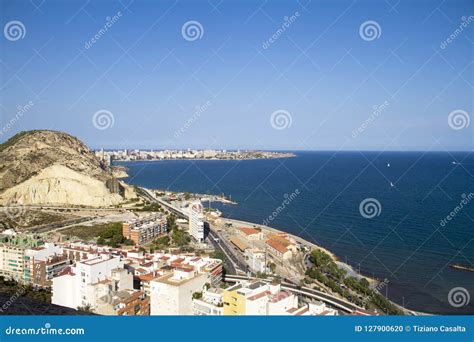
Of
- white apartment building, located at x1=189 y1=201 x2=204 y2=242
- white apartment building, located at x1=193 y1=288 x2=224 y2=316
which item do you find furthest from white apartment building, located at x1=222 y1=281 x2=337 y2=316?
white apartment building, located at x1=189 y1=201 x2=204 y2=242

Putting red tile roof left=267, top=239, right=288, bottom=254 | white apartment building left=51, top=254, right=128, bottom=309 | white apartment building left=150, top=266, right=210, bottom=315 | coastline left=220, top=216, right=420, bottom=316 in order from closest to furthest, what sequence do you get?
1. white apartment building left=150, top=266, right=210, bottom=315
2. white apartment building left=51, top=254, right=128, bottom=309
3. coastline left=220, top=216, right=420, bottom=316
4. red tile roof left=267, top=239, right=288, bottom=254

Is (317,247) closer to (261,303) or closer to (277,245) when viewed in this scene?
(277,245)

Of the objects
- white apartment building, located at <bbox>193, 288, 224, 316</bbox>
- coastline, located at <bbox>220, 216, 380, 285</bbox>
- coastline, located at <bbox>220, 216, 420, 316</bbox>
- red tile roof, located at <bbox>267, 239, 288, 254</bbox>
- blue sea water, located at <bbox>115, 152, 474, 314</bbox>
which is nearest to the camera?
white apartment building, located at <bbox>193, 288, 224, 316</bbox>

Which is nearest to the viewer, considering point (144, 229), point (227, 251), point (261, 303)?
point (261, 303)

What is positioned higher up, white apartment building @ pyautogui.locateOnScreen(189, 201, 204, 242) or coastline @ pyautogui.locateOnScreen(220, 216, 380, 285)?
A: white apartment building @ pyautogui.locateOnScreen(189, 201, 204, 242)

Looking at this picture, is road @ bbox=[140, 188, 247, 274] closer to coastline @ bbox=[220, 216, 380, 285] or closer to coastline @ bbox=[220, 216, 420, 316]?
coastline @ bbox=[220, 216, 380, 285]

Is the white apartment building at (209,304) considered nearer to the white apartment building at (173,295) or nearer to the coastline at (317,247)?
the white apartment building at (173,295)

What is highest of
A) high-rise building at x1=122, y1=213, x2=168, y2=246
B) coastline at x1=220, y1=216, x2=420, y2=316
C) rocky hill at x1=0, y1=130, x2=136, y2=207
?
rocky hill at x1=0, y1=130, x2=136, y2=207

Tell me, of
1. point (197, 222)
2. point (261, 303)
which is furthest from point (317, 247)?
point (261, 303)
